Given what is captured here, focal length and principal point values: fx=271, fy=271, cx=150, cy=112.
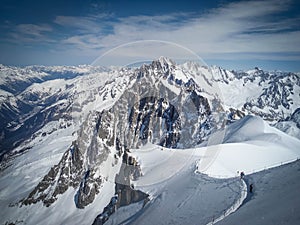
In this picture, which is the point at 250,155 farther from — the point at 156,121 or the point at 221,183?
the point at 156,121

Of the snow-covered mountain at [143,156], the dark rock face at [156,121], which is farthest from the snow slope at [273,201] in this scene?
the dark rock face at [156,121]

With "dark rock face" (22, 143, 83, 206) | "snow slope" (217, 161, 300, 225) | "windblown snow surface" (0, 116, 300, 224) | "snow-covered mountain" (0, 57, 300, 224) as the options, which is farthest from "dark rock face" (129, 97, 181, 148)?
"snow slope" (217, 161, 300, 225)

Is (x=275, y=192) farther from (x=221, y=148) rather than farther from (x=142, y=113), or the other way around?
(x=142, y=113)

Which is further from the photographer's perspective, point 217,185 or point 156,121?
point 156,121

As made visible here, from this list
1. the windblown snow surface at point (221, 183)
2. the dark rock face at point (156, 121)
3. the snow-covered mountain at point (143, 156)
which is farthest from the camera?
the dark rock face at point (156, 121)

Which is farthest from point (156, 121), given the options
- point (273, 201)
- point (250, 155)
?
point (273, 201)

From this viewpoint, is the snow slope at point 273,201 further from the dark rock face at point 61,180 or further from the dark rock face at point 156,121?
the dark rock face at point 156,121

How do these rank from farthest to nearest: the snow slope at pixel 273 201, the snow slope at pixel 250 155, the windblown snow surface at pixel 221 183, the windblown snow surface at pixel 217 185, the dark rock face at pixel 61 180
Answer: the dark rock face at pixel 61 180 < the snow slope at pixel 250 155 < the windblown snow surface at pixel 217 185 < the windblown snow surface at pixel 221 183 < the snow slope at pixel 273 201

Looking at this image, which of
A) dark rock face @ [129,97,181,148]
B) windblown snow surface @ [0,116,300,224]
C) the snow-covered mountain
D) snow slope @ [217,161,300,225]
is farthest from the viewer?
dark rock face @ [129,97,181,148]

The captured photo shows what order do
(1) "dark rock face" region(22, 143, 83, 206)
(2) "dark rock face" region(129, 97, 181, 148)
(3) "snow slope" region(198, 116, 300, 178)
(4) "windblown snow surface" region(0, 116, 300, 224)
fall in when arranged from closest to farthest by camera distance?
(4) "windblown snow surface" region(0, 116, 300, 224)
(3) "snow slope" region(198, 116, 300, 178)
(1) "dark rock face" region(22, 143, 83, 206)
(2) "dark rock face" region(129, 97, 181, 148)

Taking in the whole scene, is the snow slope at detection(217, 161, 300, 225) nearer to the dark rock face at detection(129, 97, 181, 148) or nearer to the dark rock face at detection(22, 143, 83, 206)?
the dark rock face at detection(22, 143, 83, 206)

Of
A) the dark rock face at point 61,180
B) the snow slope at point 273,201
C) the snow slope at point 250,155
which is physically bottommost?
the dark rock face at point 61,180
